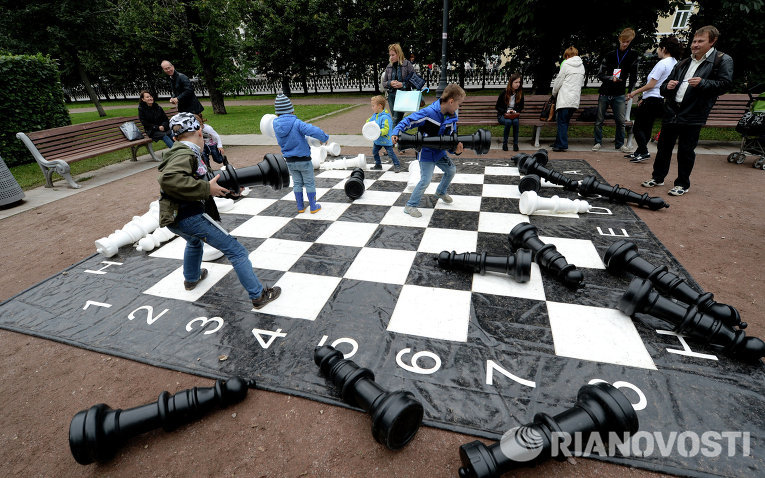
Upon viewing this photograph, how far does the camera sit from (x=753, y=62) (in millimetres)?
9977

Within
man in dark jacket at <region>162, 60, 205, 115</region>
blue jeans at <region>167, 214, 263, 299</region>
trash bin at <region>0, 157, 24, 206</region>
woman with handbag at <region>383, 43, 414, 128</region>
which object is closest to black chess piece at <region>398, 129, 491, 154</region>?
blue jeans at <region>167, 214, 263, 299</region>

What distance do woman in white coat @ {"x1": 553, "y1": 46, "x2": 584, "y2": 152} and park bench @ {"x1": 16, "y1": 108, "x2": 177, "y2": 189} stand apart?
9.75 m

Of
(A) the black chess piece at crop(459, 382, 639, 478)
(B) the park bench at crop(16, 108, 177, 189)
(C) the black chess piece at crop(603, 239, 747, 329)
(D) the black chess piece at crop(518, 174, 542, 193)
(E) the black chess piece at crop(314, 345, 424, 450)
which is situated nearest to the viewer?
(A) the black chess piece at crop(459, 382, 639, 478)

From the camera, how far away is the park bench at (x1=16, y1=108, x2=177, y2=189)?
6.80 metres

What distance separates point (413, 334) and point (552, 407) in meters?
1.05

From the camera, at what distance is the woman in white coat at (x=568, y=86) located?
7.25 metres

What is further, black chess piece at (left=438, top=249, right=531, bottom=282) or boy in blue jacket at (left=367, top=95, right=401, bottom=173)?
boy in blue jacket at (left=367, top=95, right=401, bottom=173)

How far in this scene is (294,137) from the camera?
450 centimetres

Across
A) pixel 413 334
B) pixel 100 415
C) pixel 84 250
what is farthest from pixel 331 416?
pixel 84 250

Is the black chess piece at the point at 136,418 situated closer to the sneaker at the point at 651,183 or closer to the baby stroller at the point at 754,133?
the sneaker at the point at 651,183

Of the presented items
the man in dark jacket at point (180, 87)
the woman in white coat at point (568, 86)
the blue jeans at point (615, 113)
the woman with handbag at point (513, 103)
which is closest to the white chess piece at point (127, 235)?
the man in dark jacket at point (180, 87)

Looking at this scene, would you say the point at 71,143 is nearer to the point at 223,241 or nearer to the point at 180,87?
the point at 180,87

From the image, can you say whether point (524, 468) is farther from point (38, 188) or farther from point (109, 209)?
point (38, 188)
